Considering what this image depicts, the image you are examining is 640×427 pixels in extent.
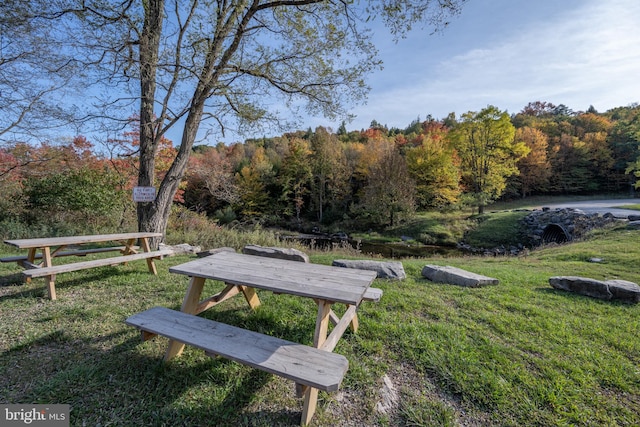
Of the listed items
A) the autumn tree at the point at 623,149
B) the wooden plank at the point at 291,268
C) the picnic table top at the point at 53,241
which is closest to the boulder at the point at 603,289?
the wooden plank at the point at 291,268

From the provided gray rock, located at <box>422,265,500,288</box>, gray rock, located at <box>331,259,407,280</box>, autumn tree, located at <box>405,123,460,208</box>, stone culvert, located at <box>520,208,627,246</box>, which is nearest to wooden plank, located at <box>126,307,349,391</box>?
gray rock, located at <box>331,259,407,280</box>

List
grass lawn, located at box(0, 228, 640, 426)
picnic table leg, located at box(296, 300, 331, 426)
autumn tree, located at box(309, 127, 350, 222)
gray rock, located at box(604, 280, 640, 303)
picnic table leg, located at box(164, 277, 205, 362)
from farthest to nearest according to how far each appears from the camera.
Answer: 1. autumn tree, located at box(309, 127, 350, 222)
2. gray rock, located at box(604, 280, 640, 303)
3. picnic table leg, located at box(164, 277, 205, 362)
4. grass lawn, located at box(0, 228, 640, 426)
5. picnic table leg, located at box(296, 300, 331, 426)

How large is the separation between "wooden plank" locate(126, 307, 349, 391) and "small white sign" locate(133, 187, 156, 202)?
4511 mm

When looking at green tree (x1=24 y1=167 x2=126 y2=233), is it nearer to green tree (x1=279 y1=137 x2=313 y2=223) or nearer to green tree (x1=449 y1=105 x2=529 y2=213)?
green tree (x1=279 y1=137 x2=313 y2=223)

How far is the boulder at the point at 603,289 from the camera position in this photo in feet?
11.5

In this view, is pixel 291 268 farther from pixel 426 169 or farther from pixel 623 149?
pixel 623 149

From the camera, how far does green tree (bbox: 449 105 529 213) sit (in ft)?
57.1

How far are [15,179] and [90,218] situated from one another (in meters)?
2.18

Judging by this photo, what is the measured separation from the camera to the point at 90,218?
917 cm

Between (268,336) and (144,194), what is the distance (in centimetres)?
546

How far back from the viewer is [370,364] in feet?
6.98

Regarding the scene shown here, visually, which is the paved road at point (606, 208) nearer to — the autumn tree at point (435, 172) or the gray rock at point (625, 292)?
the autumn tree at point (435, 172)

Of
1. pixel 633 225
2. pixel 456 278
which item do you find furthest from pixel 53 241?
pixel 633 225

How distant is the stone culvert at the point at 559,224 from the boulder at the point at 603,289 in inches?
373
